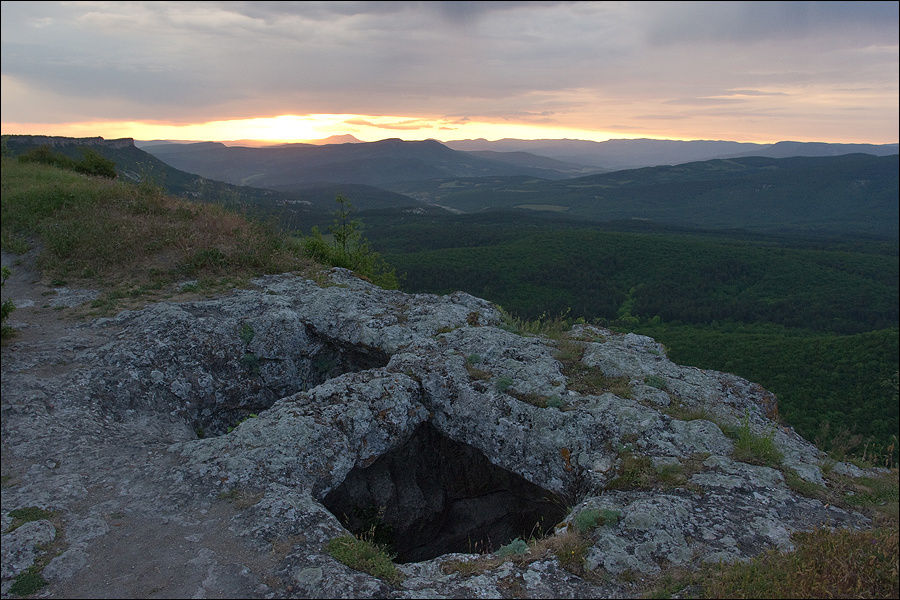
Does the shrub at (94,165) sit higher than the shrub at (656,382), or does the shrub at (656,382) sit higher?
the shrub at (94,165)

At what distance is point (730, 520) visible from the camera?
5.38m

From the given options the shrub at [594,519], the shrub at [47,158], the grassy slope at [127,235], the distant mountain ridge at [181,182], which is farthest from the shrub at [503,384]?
the shrub at [47,158]

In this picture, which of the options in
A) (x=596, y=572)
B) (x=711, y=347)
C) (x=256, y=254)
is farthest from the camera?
(x=711, y=347)

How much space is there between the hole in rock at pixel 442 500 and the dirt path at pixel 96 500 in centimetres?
266

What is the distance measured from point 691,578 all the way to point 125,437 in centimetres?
749

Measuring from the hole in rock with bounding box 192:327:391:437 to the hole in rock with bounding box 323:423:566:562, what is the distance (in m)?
2.40

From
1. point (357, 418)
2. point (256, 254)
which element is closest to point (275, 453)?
point (357, 418)

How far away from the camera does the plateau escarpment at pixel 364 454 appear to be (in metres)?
4.72

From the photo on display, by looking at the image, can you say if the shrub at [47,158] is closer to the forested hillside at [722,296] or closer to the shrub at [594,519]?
the shrub at [594,519]

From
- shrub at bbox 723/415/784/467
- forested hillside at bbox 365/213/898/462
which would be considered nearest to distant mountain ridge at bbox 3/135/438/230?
shrub at bbox 723/415/784/467

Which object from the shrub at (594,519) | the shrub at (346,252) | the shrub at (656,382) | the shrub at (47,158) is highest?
the shrub at (47,158)

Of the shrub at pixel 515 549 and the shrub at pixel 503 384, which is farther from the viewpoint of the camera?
the shrub at pixel 503 384

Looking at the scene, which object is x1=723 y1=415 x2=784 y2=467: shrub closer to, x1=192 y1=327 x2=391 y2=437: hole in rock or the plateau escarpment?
the plateau escarpment

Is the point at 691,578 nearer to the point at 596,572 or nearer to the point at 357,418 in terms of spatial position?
the point at 596,572
